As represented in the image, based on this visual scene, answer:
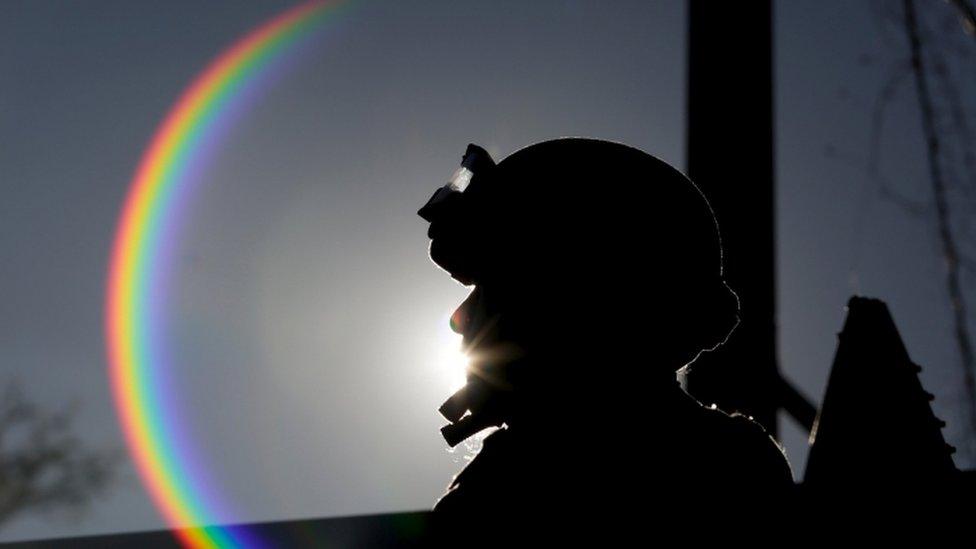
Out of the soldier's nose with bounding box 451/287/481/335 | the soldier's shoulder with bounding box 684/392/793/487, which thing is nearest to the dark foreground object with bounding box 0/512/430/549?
the soldier's nose with bounding box 451/287/481/335

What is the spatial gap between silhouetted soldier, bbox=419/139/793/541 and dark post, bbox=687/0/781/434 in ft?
4.30

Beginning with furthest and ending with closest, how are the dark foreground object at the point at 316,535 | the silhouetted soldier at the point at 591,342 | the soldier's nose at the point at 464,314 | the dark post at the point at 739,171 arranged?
the dark post at the point at 739,171, the dark foreground object at the point at 316,535, the soldier's nose at the point at 464,314, the silhouetted soldier at the point at 591,342

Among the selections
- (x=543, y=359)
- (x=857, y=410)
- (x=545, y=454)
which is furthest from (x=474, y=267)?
(x=857, y=410)

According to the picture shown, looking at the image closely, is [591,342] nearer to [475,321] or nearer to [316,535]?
[475,321]

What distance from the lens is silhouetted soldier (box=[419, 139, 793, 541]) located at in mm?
1320

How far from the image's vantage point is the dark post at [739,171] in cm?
270

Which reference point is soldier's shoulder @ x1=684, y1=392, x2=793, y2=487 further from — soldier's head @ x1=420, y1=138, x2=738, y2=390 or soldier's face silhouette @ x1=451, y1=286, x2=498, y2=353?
soldier's face silhouette @ x1=451, y1=286, x2=498, y2=353

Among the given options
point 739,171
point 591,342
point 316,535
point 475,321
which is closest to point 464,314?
point 475,321

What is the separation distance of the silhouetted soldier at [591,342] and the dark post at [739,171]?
4.30 feet

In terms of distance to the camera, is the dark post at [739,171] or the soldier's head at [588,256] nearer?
the soldier's head at [588,256]

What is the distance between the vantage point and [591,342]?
1.37 m

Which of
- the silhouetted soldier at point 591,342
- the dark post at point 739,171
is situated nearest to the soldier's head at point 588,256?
the silhouetted soldier at point 591,342

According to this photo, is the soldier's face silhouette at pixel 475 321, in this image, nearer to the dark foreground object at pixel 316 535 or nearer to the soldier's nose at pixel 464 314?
the soldier's nose at pixel 464 314

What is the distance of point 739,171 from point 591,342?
1.53 m
